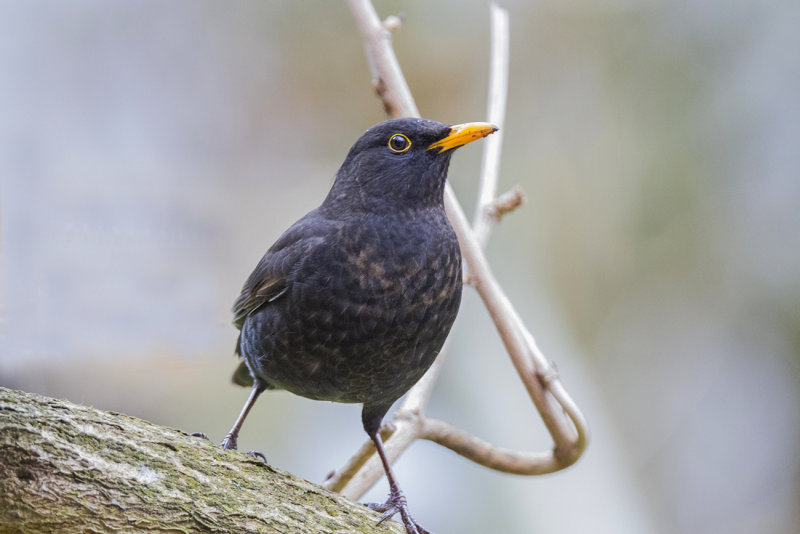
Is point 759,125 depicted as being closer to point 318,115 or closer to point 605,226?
point 605,226

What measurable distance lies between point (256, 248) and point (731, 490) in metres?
4.69

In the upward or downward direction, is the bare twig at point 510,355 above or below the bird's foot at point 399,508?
above

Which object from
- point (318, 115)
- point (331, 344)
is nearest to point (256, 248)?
point (318, 115)

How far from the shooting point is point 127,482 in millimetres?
1707

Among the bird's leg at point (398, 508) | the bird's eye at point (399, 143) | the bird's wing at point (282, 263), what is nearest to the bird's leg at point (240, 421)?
the bird's wing at point (282, 263)

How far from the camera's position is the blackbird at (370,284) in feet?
7.45

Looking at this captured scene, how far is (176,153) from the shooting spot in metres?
5.22

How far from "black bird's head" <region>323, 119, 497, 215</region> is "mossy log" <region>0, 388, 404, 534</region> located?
0.96 metres

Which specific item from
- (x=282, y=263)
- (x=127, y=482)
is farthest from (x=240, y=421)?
(x=127, y=482)

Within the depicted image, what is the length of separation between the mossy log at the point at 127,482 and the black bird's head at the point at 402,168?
0.96 m

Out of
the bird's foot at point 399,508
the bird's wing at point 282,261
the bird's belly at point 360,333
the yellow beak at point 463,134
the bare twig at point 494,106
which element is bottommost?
the bird's foot at point 399,508

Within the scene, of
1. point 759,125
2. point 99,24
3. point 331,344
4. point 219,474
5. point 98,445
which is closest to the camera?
point 98,445

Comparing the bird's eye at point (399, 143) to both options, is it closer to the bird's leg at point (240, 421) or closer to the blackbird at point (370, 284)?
the blackbird at point (370, 284)

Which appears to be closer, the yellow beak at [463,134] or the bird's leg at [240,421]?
the yellow beak at [463,134]
